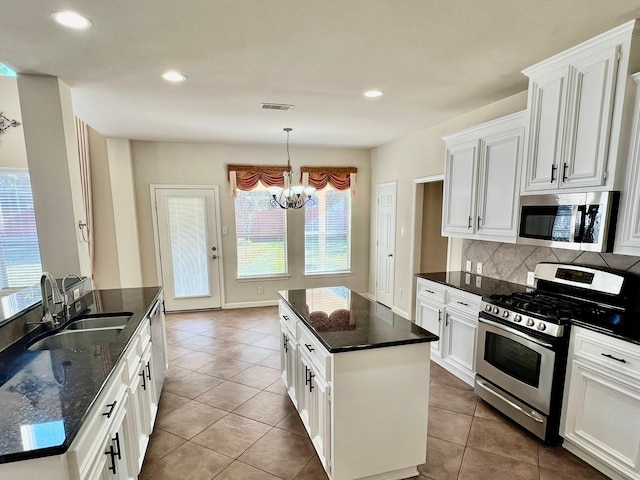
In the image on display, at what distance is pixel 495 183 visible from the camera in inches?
116

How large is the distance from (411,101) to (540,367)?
2.52m

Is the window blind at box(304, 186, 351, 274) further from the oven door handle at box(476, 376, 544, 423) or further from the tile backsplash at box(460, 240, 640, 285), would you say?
the oven door handle at box(476, 376, 544, 423)

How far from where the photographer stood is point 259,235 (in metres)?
5.57

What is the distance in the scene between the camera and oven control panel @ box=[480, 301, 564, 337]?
217 centimetres

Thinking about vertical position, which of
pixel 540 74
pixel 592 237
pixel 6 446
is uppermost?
pixel 540 74

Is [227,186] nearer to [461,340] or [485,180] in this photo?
[485,180]

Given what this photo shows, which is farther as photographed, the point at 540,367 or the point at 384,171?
the point at 384,171

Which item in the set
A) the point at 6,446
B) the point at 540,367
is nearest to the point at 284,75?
the point at 6,446

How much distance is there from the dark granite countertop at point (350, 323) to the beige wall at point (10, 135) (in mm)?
4080

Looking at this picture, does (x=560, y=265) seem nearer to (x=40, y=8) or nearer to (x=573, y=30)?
(x=573, y=30)

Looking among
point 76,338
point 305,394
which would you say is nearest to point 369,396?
point 305,394

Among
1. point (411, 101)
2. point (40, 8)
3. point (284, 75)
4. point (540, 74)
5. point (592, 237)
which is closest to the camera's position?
point (40, 8)

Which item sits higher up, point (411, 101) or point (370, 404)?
point (411, 101)

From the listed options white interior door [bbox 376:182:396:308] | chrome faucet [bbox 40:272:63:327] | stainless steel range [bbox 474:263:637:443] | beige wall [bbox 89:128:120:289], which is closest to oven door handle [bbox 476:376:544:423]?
stainless steel range [bbox 474:263:637:443]
